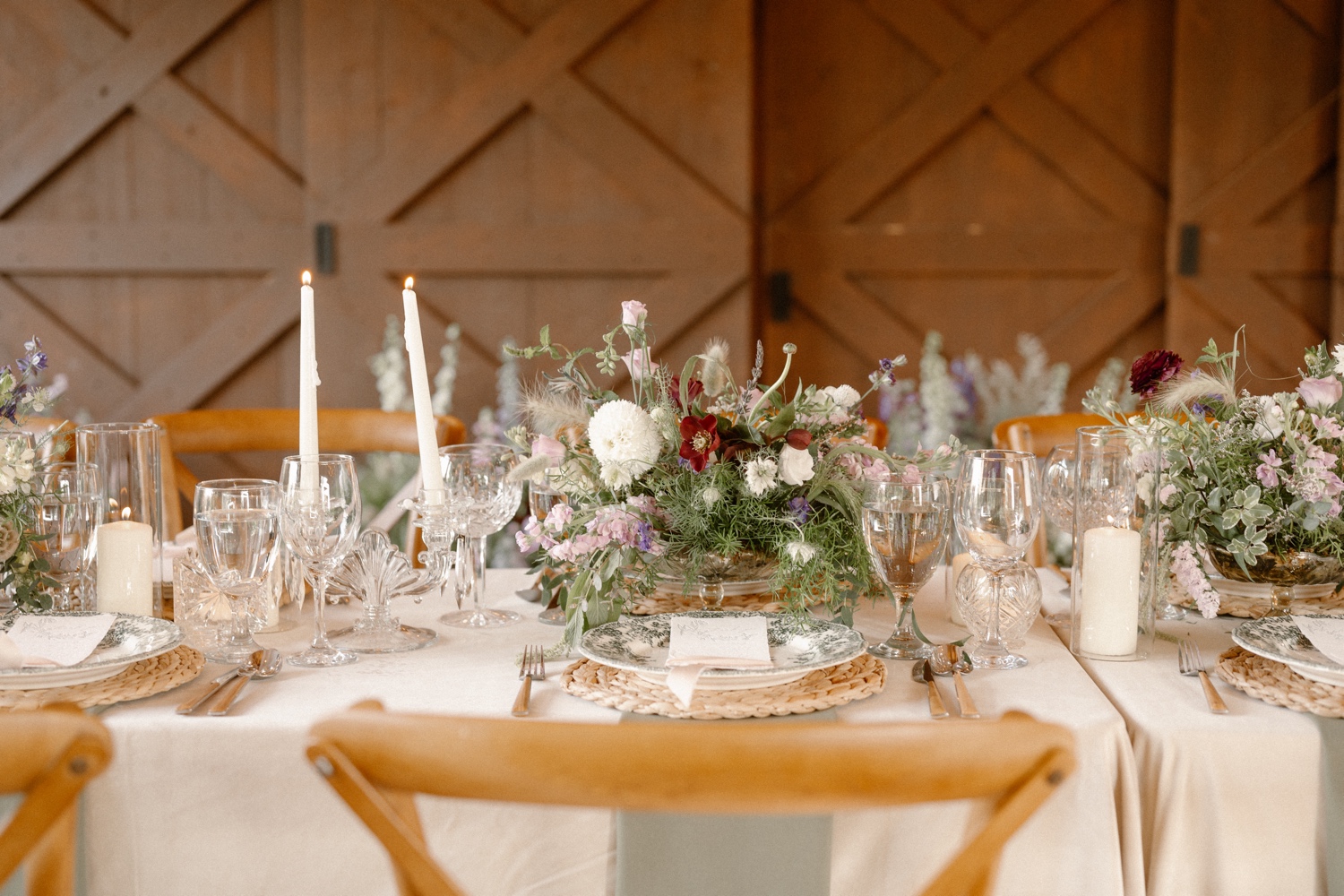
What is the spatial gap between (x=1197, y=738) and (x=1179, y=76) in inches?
126

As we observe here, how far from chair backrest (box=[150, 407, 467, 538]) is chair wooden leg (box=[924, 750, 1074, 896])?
1.79 meters

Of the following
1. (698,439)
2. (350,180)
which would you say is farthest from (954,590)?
(350,180)

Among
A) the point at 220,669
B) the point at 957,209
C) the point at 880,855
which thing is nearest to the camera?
the point at 880,855

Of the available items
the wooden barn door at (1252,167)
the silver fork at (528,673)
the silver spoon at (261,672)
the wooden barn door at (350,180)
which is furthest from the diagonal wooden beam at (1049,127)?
the silver spoon at (261,672)

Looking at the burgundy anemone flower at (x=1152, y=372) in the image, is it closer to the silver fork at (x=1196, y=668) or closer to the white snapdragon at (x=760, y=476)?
the silver fork at (x=1196, y=668)

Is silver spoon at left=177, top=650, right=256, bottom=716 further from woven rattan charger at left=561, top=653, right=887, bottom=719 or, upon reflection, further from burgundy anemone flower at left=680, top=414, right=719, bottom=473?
burgundy anemone flower at left=680, top=414, right=719, bottom=473

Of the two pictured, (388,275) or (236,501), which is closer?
(236,501)

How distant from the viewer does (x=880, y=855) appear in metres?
1.09

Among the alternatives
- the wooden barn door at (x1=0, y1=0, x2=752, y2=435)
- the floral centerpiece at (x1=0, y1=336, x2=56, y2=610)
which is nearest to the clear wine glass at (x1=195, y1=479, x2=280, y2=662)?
the floral centerpiece at (x1=0, y1=336, x2=56, y2=610)

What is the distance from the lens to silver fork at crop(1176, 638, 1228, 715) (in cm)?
115

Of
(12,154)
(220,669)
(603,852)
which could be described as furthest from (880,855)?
(12,154)

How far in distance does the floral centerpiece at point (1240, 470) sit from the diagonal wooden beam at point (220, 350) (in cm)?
294

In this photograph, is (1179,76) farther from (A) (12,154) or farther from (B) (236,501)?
(A) (12,154)

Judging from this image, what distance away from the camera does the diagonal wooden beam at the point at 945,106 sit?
377 cm
